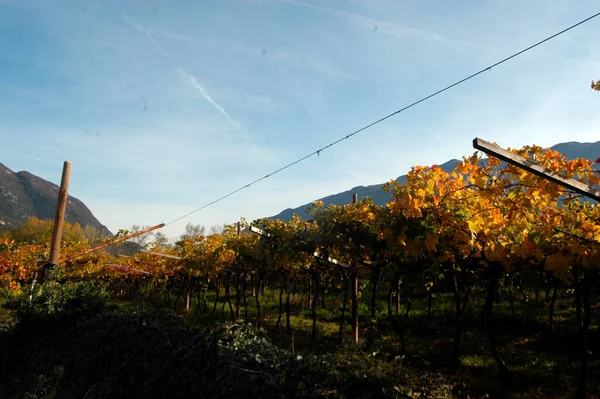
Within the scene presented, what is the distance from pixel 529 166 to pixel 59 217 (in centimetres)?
1124

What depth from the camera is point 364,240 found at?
7.20 meters

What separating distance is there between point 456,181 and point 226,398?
13.2 feet

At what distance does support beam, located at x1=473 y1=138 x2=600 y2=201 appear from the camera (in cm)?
286

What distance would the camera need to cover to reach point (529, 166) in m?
2.98

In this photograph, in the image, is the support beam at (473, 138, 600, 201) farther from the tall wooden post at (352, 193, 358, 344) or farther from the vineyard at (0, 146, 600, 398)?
the tall wooden post at (352, 193, 358, 344)

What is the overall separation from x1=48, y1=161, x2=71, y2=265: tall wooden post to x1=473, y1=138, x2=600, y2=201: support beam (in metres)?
10.7

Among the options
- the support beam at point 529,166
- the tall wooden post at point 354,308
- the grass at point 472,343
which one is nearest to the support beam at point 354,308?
the tall wooden post at point 354,308

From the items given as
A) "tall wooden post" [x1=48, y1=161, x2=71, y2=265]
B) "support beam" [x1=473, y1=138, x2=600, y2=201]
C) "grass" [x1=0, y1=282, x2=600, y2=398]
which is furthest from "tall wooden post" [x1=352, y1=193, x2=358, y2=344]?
"tall wooden post" [x1=48, y1=161, x2=71, y2=265]

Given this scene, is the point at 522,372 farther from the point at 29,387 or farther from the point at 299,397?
the point at 29,387

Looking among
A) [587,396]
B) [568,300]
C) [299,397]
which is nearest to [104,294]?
[299,397]

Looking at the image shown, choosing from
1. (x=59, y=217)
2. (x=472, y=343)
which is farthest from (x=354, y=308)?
(x=59, y=217)

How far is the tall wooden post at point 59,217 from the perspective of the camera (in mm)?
10438

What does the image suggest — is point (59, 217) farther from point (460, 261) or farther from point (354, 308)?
point (460, 261)

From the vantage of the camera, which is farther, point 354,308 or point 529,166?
point 354,308
